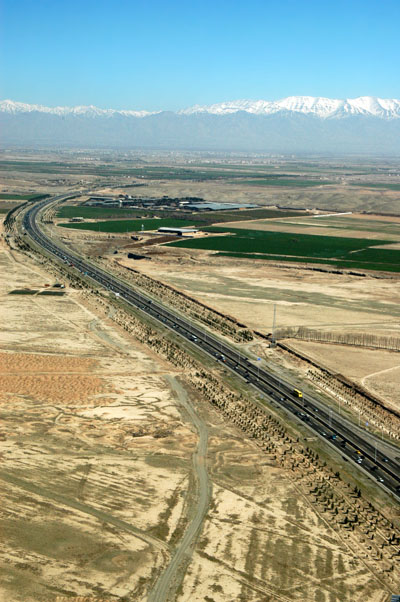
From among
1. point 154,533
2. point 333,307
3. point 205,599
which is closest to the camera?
point 205,599

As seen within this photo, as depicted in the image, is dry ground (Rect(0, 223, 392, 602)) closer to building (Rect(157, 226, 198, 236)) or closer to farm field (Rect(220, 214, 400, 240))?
building (Rect(157, 226, 198, 236))

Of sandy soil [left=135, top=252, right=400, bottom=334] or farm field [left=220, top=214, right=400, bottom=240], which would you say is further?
farm field [left=220, top=214, right=400, bottom=240]

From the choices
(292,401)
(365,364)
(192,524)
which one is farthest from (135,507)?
(365,364)

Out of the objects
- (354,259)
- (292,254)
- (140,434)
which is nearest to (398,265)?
(354,259)

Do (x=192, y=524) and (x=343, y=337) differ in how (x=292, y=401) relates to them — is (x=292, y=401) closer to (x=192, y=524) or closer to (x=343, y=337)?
(x=343, y=337)

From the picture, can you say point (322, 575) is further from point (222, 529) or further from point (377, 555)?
point (222, 529)

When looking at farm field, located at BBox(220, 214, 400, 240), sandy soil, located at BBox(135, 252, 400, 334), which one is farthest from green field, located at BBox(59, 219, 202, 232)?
sandy soil, located at BBox(135, 252, 400, 334)

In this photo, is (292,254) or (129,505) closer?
(129,505)

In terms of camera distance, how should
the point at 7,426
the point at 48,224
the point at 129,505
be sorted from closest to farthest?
the point at 129,505 < the point at 7,426 < the point at 48,224
